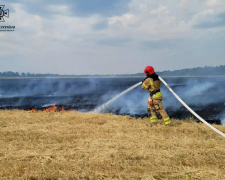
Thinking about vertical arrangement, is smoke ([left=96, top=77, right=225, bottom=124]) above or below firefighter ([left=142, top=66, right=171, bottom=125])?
below

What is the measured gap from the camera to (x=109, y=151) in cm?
630

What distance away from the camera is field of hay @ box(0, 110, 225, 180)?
4.91 metres

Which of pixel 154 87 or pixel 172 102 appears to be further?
pixel 172 102

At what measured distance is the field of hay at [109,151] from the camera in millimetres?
4910

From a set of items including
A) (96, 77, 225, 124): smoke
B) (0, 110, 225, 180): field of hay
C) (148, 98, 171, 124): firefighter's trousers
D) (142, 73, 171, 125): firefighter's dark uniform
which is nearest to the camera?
(0, 110, 225, 180): field of hay

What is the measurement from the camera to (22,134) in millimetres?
8266

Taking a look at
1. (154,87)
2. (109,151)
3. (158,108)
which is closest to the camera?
(109,151)

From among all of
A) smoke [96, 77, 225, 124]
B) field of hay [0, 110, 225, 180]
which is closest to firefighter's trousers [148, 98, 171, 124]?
field of hay [0, 110, 225, 180]

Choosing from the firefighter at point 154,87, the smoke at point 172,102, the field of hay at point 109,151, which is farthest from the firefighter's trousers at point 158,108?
the smoke at point 172,102

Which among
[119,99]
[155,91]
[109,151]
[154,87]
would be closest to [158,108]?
[155,91]

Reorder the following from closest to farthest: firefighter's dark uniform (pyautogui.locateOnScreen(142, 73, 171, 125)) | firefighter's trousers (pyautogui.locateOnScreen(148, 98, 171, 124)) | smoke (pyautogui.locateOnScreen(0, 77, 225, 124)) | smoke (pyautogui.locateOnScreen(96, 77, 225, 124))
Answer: firefighter's trousers (pyautogui.locateOnScreen(148, 98, 171, 124))
firefighter's dark uniform (pyautogui.locateOnScreen(142, 73, 171, 125))
smoke (pyautogui.locateOnScreen(96, 77, 225, 124))
smoke (pyautogui.locateOnScreen(0, 77, 225, 124))

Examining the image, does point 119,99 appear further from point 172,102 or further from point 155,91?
point 155,91

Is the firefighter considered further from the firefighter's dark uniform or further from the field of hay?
the field of hay

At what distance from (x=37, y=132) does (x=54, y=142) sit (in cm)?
138
